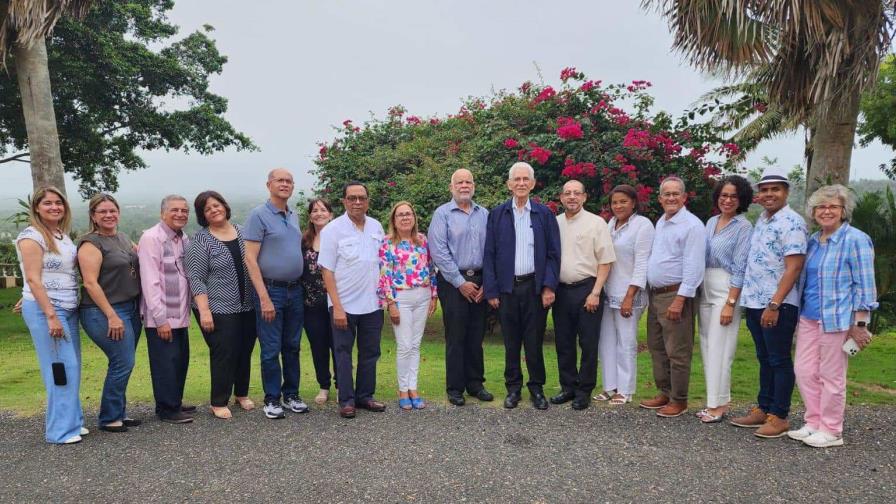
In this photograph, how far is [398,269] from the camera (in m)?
5.48

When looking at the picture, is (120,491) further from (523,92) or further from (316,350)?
(523,92)

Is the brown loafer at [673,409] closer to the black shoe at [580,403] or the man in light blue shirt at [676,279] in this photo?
the man in light blue shirt at [676,279]

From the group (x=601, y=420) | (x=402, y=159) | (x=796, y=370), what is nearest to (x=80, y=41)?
(x=402, y=159)

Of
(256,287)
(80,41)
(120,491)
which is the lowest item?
(120,491)

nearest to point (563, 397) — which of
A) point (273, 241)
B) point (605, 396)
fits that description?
point (605, 396)

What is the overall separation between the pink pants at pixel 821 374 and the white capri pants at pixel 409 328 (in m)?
3.03

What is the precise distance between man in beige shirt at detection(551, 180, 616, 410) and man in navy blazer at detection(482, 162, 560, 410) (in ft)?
0.44

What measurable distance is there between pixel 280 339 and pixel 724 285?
3.82 m

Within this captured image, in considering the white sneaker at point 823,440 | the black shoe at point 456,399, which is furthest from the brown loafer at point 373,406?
the white sneaker at point 823,440

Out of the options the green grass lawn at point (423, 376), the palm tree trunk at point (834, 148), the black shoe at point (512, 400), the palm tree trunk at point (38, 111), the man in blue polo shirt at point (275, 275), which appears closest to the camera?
the man in blue polo shirt at point (275, 275)

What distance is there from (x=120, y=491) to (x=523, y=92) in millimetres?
10069

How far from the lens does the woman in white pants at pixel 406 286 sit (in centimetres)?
549

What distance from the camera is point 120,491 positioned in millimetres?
3887

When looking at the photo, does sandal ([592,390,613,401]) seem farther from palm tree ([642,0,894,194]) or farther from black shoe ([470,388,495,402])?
palm tree ([642,0,894,194])
